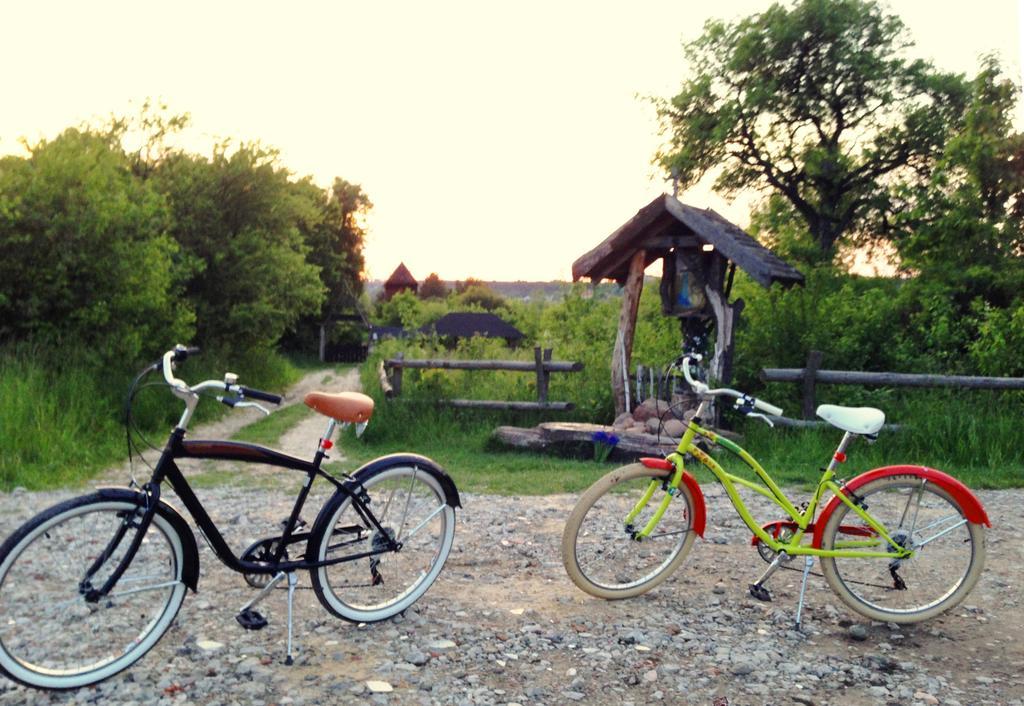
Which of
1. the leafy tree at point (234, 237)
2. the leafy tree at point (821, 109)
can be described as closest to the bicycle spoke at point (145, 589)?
the leafy tree at point (234, 237)

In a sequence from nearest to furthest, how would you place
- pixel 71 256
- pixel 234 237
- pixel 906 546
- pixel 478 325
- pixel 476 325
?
pixel 906 546 < pixel 71 256 < pixel 234 237 < pixel 476 325 < pixel 478 325

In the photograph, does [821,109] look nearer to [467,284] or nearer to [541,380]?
[541,380]

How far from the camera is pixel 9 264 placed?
13.5 metres

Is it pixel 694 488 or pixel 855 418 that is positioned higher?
pixel 855 418

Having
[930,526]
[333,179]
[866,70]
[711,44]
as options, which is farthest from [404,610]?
[333,179]

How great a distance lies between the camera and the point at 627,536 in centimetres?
511

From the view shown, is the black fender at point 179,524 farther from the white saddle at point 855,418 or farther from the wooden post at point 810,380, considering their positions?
the wooden post at point 810,380

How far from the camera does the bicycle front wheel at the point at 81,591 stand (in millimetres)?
3635

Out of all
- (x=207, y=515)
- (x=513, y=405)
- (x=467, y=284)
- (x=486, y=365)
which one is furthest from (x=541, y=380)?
(x=467, y=284)

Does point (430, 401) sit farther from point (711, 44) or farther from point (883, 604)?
point (711, 44)

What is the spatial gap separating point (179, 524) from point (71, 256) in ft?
36.8

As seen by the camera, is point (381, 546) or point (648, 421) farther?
point (648, 421)

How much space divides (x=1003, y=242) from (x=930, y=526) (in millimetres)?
14552

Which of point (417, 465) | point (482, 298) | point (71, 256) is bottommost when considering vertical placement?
point (417, 465)
